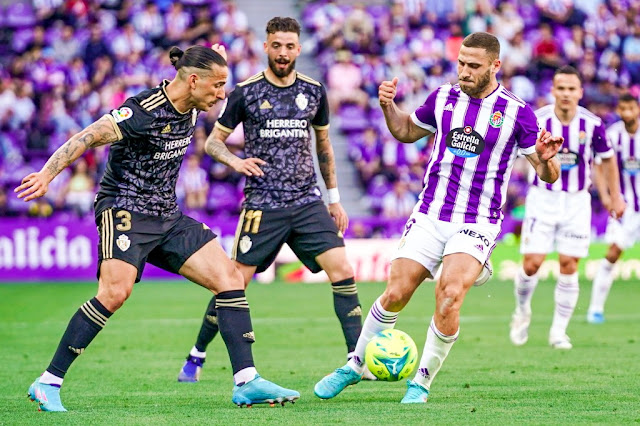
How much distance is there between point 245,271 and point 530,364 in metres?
2.66

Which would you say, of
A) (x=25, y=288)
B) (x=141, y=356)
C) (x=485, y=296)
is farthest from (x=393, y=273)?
(x=25, y=288)

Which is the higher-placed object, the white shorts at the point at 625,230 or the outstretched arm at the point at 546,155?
the outstretched arm at the point at 546,155

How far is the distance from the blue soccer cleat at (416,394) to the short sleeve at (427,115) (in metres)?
1.81

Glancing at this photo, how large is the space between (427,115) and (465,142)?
1.23 feet

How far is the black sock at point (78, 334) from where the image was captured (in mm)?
7262

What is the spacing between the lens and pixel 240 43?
24016 mm

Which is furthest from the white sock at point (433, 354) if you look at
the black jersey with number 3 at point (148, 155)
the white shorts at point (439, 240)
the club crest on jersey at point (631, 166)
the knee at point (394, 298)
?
the club crest on jersey at point (631, 166)

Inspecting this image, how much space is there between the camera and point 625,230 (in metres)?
14.2

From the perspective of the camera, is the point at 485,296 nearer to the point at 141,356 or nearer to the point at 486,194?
the point at 141,356

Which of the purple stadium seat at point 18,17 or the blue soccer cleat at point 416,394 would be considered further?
the purple stadium seat at point 18,17

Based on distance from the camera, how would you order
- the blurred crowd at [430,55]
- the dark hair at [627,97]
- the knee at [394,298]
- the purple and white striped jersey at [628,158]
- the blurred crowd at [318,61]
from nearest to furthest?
1. the knee at [394,298]
2. the dark hair at [627,97]
3. the purple and white striped jersey at [628,158]
4. the blurred crowd at [318,61]
5. the blurred crowd at [430,55]

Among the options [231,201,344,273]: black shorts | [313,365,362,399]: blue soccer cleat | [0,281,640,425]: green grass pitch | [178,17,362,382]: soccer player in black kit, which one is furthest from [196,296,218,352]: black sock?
[313,365,362,399]: blue soccer cleat

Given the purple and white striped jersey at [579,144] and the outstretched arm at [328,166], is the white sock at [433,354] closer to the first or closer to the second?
the outstretched arm at [328,166]

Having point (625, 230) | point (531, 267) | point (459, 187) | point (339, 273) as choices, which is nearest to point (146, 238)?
point (339, 273)
